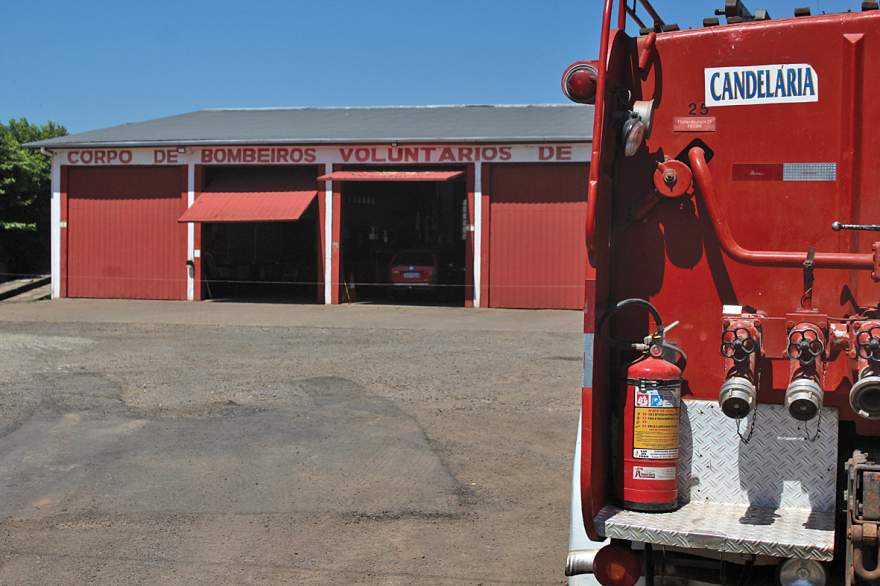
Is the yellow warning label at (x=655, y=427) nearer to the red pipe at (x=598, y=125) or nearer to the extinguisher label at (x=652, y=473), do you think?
the extinguisher label at (x=652, y=473)

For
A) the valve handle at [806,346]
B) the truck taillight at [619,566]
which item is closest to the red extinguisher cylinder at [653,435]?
the truck taillight at [619,566]

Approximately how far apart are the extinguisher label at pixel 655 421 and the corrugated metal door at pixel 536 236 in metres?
22.8

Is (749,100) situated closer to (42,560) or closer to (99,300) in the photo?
(42,560)

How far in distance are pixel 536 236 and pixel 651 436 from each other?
23270mm

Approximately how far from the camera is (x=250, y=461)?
29.2ft

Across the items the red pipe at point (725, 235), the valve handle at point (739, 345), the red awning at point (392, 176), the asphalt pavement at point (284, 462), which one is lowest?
the asphalt pavement at point (284, 462)

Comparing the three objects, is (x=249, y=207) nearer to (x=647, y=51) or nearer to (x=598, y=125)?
(x=647, y=51)

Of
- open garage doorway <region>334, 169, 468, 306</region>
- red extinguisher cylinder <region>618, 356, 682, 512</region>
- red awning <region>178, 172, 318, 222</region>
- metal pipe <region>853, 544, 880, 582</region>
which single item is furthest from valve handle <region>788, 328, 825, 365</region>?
red awning <region>178, 172, 318, 222</region>

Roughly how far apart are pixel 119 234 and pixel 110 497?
23.4 meters

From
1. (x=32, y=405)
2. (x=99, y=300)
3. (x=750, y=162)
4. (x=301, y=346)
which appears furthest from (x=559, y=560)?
(x=99, y=300)

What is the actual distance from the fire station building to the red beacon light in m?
22.1

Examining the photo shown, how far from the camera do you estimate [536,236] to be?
27.2 metres

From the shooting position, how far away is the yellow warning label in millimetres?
4039

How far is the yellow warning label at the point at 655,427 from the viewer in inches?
159
